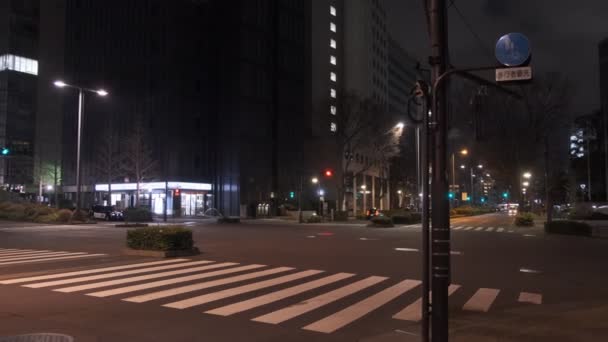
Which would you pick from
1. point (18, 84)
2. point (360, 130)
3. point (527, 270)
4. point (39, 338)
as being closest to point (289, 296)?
point (39, 338)

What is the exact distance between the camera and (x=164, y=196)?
59281 mm

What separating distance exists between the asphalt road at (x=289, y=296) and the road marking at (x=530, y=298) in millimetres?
28

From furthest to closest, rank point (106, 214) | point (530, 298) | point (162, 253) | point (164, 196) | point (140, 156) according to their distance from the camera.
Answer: point (164, 196) → point (140, 156) → point (106, 214) → point (162, 253) → point (530, 298)

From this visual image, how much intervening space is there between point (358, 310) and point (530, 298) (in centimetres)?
417

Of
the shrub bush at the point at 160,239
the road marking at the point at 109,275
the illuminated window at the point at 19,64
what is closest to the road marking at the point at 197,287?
the road marking at the point at 109,275

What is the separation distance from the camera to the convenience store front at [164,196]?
59.4 metres

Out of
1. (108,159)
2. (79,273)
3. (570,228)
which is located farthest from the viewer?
(108,159)

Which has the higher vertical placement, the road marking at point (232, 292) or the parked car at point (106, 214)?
the parked car at point (106, 214)

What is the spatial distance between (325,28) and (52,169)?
4796 centimetres

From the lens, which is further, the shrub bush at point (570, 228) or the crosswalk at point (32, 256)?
the shrub bush at point (570, 228)

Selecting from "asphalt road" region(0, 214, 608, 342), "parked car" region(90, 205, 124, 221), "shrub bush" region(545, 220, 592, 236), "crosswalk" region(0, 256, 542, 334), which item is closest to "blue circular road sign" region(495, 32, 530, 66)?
"asphalt road" region(0, 214, 608, 342)

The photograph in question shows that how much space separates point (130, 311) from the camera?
9016 mm

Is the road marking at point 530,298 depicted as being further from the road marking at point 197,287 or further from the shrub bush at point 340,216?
the shrub bush at point 340,216

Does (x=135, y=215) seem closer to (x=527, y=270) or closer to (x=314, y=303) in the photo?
(x=527, y=270)
